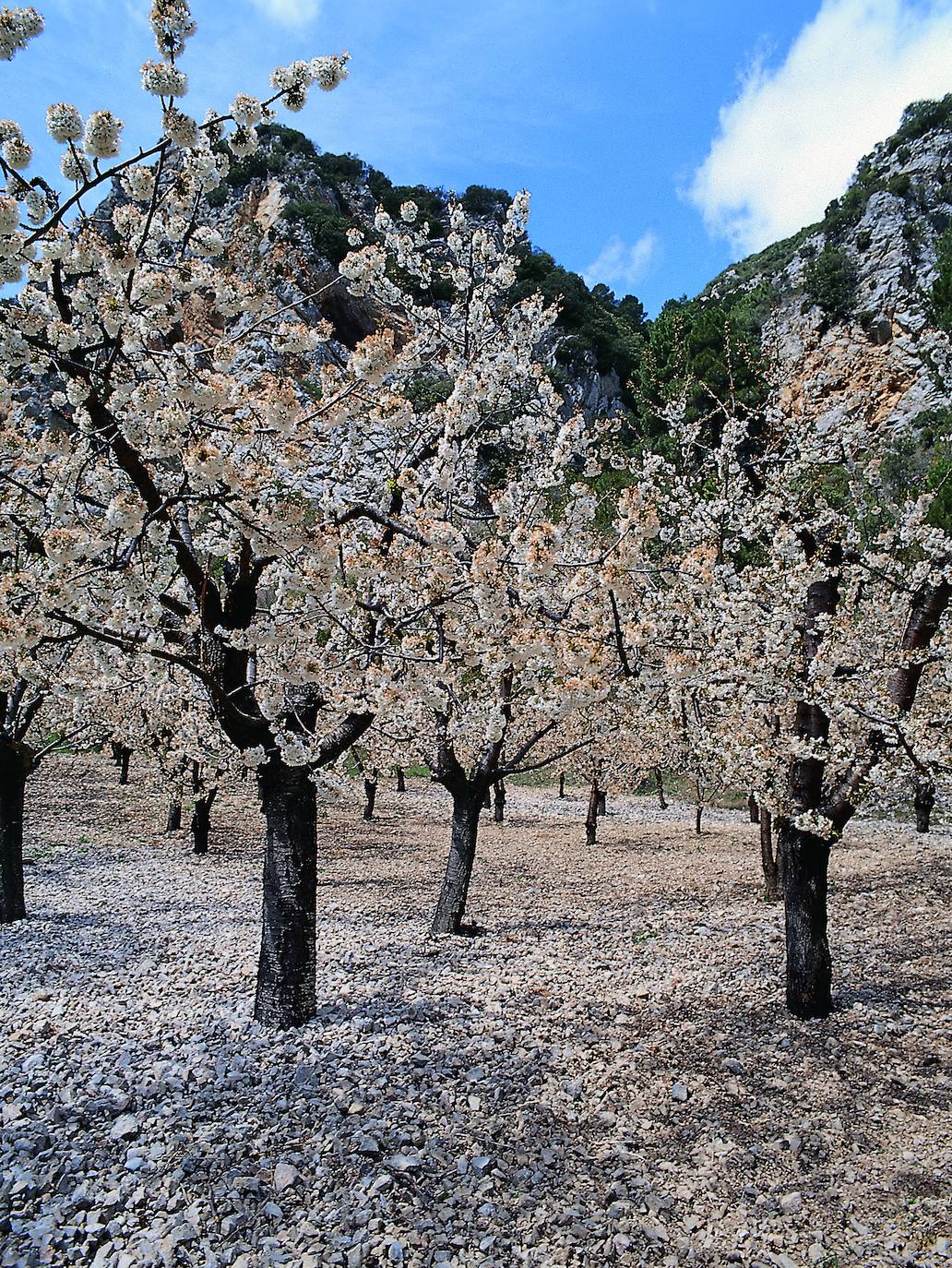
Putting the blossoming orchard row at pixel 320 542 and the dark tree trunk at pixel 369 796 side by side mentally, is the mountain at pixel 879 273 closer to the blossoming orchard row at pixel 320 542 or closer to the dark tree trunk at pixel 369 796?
the dark tree trunk at pixel 369 796

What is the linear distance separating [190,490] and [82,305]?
1.49 metres

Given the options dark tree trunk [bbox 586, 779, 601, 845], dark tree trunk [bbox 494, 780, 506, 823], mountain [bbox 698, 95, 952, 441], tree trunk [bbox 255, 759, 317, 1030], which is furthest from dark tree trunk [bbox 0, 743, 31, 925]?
mountain [bbox 698, 95, 952, 441]

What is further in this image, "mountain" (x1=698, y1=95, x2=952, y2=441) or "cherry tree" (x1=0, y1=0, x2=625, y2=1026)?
"mountain" (x1=698, y1=95, x2=952, y2=441)

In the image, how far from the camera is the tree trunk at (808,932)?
746 centimetres

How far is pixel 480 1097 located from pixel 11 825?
8748 mm

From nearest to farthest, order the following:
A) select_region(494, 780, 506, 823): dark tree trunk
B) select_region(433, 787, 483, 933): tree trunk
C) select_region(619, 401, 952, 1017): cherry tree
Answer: select_region(619, 401, 952, 1017): cherry tree < select_region(433, 787, 483, 933): tree trunk < select_region(494, 780, 506, 823): dark tree trunk

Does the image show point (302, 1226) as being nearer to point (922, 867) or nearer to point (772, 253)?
point (922, 867)

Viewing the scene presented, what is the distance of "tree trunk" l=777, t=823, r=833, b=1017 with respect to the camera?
294 inches

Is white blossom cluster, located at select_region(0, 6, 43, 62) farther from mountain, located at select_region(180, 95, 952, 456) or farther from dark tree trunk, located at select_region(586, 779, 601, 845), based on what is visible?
mountain, located at select_region(180, 95, 952, 456)

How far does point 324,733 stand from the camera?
6.71 meters

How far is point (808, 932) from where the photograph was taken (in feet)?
24.6

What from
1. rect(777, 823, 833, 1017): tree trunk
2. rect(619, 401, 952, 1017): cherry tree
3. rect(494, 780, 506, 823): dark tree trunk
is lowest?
rect(494, 780, 506, 823): dark tree trunk

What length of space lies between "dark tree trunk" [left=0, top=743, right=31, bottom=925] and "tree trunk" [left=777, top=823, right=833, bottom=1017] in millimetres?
10565

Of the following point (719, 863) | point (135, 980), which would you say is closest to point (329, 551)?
point (135, 980)
